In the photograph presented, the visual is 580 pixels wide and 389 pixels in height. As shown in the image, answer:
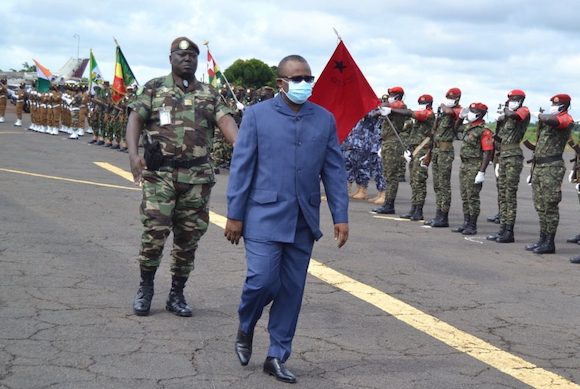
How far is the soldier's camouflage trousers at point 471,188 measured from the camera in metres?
13.0

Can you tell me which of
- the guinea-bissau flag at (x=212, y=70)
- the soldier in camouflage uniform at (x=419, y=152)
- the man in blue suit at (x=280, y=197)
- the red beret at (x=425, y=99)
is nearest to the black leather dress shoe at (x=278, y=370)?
the man in blue suit at (x=280, y=197)

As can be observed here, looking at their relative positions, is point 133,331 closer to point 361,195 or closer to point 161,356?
point 161,356

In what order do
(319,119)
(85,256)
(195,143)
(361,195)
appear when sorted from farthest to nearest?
1. (361,195)
2. (85,256)
3. (195,143)
4. (319,119)

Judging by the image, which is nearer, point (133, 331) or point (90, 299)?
point (133, 331)

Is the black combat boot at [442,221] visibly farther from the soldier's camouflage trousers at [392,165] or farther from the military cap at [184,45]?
the military cap at [184,45]

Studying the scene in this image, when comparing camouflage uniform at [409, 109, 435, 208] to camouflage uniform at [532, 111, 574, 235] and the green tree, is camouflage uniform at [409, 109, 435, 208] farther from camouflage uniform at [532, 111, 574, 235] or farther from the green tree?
the green tree

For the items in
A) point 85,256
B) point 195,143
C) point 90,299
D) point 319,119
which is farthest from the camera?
point 85,256

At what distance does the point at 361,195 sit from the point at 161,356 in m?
11.6

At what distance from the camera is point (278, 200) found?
557 centimetres

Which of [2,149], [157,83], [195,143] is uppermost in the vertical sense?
[157,83]

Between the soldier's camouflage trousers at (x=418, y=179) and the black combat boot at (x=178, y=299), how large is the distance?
764 centimetres

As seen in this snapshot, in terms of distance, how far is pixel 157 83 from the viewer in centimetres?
697

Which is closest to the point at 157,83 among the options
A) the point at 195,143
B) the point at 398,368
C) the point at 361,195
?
the point at 195,143

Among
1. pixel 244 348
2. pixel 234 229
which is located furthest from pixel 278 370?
pixel 234 229
